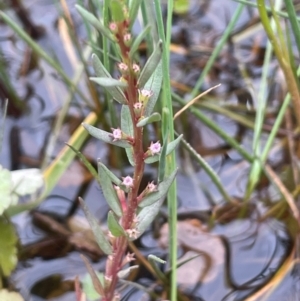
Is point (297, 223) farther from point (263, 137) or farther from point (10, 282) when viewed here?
point (10, 282)

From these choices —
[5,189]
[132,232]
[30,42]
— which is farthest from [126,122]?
[30,42]

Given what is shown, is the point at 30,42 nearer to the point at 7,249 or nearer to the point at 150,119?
the point at 7,249

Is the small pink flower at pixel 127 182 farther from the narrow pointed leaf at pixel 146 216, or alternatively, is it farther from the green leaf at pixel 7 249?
the green leaf at pixel 7 249

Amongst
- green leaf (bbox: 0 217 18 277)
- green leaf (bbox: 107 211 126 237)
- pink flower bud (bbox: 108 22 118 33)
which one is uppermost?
pink flower bud (bbox: 108 22 118 33)

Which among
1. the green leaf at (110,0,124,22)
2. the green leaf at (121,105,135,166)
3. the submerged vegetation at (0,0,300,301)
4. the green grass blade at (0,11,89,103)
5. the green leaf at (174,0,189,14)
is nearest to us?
the green leaf at (110,0,124,22)

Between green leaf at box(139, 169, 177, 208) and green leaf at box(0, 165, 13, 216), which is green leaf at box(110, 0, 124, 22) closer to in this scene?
green leaf at box(139, 169, 177, 208)

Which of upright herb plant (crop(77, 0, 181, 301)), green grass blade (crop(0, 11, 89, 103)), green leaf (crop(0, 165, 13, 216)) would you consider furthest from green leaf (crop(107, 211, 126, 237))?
green grass blade (crop(0, 11, 89, 103))
